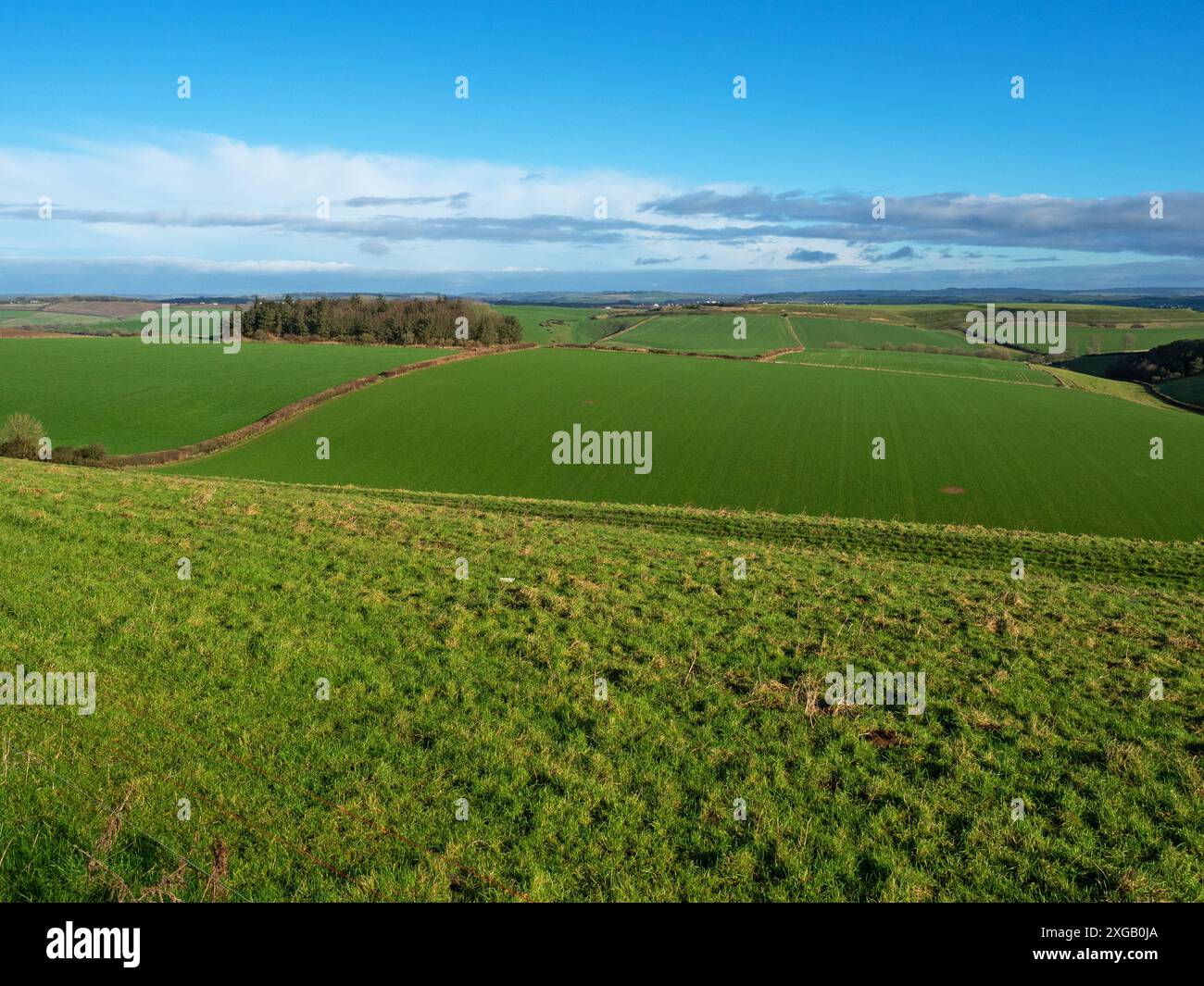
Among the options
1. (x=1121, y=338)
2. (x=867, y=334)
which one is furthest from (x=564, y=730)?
(x=1121, y=338)

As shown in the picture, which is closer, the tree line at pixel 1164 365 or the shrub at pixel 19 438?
the shrub at pixel 19 438

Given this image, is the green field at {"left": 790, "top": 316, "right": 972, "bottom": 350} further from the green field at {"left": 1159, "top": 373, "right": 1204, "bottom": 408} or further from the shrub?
the shrub

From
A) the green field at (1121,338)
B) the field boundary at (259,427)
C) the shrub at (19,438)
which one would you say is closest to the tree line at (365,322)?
the field boundary at (259,427)

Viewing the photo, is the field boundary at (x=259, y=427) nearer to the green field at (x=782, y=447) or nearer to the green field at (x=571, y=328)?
the green field at (x=782, y=447)

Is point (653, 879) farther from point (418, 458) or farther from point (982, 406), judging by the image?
point (982, 406)

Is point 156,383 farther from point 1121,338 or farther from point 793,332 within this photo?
point 1121,338

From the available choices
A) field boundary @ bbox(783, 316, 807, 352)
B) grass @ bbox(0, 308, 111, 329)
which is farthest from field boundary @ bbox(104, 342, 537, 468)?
grass @ bbox(0, 308, 111, 329)
